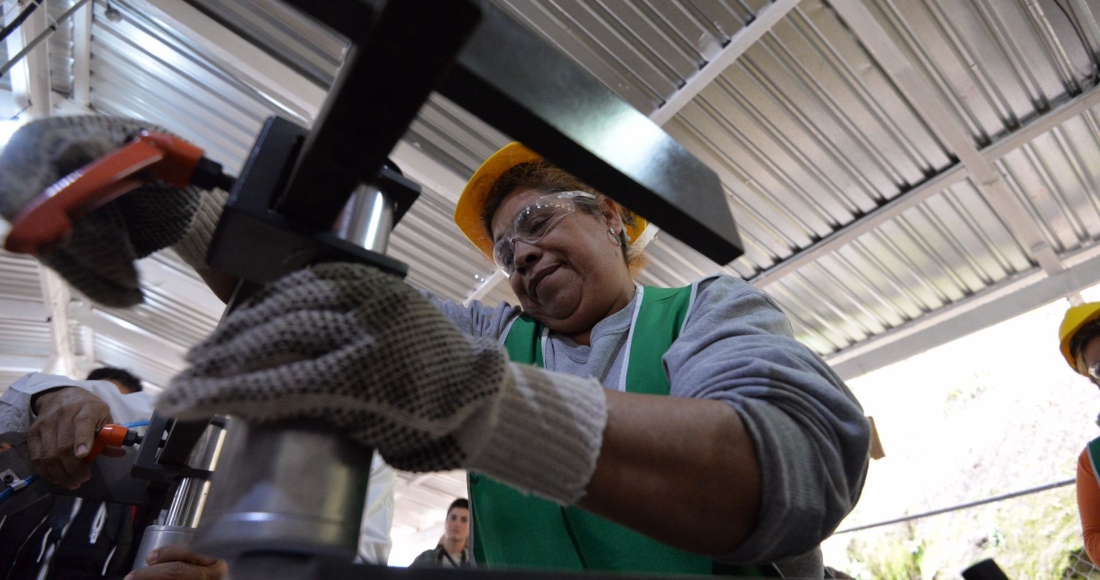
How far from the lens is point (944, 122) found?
2840mm

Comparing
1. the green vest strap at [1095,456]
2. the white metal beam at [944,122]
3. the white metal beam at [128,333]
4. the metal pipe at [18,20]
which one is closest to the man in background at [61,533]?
the metal pipe at [18,20]

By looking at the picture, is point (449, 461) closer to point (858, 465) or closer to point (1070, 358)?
point (858, 465)

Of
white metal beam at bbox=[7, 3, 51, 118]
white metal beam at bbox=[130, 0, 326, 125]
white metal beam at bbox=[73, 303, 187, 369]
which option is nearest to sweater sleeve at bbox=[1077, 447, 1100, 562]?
white metal beam at bbox=[130, 0, 326, 125]

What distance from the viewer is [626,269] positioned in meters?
1.44

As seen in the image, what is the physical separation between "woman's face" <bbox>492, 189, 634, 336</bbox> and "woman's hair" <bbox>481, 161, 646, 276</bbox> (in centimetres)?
8

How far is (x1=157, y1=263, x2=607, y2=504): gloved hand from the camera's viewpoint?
1.33ft

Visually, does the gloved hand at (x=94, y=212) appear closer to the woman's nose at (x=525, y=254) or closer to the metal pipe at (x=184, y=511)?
the metal pipe at (x=184, y=511)

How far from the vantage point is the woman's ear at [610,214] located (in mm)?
→ 1507

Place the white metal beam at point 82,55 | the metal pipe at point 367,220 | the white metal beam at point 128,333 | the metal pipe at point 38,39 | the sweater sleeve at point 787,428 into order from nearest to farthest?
the metal pipe at point 367,220, the sweater sleeve at point 787,428, the metal pipe at point 38,39, the white metal beam at point 82,55, the white metal beam at point 128,333

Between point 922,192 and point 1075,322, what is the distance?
869 millimetres

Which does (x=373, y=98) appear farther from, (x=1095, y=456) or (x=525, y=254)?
(x=1095, y=456)

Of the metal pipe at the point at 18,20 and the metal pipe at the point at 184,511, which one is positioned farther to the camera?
the metal pipe at the point at 18,20

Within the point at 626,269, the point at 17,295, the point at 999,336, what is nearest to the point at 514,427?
the point at 626,269

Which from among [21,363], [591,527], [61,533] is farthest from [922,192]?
[21,363]
